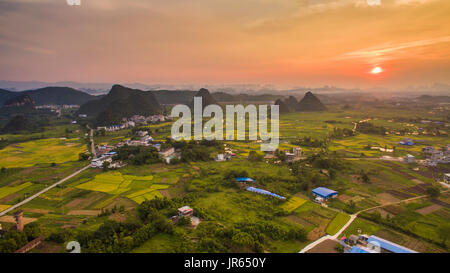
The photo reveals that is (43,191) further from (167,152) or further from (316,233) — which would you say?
(316,233)

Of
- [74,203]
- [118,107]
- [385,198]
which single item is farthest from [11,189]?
[118,107]

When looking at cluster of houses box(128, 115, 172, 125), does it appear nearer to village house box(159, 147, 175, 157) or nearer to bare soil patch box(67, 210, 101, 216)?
village house box(159, 147, 175, 157)

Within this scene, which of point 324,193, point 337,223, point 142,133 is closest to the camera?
point 337,223

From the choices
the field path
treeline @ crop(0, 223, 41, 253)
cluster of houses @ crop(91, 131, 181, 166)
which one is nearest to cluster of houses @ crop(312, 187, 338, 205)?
cluster of houses @ crop(91, 131, 181, 166)

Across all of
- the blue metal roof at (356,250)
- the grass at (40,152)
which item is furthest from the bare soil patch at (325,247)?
the grass at (40,152)

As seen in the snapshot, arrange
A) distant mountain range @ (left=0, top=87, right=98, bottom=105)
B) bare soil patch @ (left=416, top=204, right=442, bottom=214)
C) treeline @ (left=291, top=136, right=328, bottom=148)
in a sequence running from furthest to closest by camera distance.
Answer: distant mountain range @ (left=0, top=87, right=98, bottom=105), treeline @ (left=291, top=136, right=328, bottom=148), bare soil patch @ (left=416, top=204, right=442, bottom=214)
